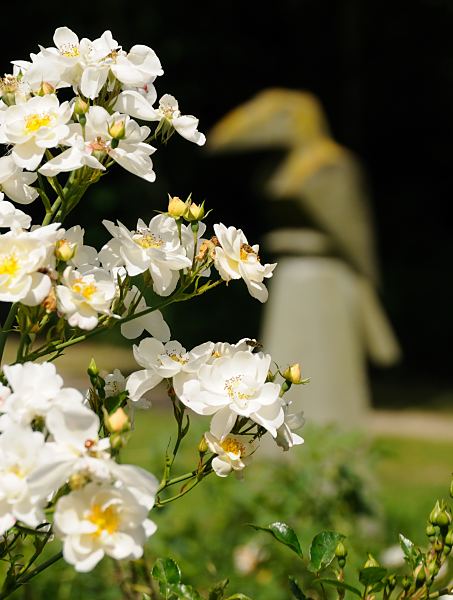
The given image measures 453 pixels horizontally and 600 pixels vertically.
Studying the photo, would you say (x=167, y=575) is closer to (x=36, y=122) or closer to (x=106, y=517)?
(x=106, y=517)

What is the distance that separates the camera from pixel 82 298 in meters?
1.05

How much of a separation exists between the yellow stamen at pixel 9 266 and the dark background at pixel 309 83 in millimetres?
12899

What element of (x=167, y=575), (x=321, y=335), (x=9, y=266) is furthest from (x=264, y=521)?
(x=321, y=335)

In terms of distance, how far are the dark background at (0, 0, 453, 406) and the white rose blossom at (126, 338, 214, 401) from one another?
12.8m

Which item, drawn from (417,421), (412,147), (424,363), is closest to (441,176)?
(412,147)

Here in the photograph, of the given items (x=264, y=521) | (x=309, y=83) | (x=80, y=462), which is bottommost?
(x=309, y=83)

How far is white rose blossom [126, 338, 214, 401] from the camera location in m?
1.15

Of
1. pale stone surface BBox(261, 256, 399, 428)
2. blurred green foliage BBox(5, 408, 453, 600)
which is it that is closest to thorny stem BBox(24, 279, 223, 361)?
blurred green foliage BBox(5, 408, 453, 600)

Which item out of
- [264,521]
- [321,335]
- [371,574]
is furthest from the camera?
[321,335]

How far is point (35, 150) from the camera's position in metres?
1.16

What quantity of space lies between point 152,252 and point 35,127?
0.17 metres

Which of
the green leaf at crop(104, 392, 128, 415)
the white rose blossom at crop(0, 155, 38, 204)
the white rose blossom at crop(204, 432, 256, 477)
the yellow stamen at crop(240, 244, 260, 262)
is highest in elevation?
the white rose blossom at crop(0, 155, 38, 204)

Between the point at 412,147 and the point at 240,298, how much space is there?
3.59m

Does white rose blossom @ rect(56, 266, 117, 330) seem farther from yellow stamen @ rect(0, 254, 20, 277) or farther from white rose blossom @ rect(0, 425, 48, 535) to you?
white rose blossom @ rect(0, 425, 48, 535)
